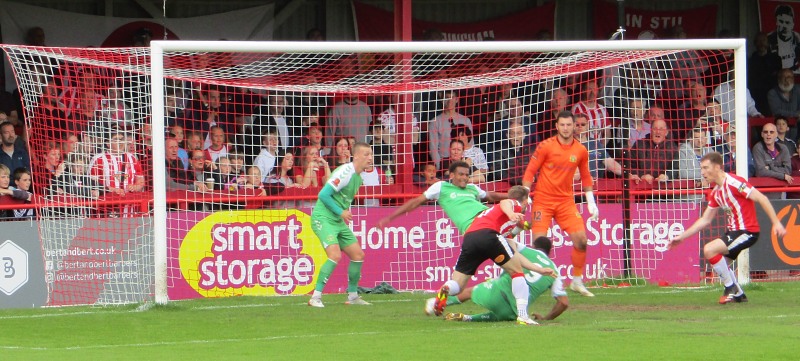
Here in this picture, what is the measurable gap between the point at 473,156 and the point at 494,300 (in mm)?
6000

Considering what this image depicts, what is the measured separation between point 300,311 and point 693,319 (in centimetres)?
425

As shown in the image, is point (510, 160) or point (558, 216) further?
point (510, 160)

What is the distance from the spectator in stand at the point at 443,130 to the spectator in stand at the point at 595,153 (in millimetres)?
1537

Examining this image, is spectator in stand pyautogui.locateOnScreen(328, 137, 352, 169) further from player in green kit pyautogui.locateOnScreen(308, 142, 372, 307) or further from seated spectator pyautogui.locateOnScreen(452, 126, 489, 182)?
player in green kit pyautogui.locateOnScreen(308, 142, 372, 307)

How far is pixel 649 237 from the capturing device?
18.6 metres

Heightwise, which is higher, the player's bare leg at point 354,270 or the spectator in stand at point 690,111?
the spectator in stand at point 690,111

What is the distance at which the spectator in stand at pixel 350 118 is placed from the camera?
19.5m

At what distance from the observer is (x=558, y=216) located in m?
16.0

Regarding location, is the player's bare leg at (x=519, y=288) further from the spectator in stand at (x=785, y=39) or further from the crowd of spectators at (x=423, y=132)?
the spectator in stand at (x=785, y=39)

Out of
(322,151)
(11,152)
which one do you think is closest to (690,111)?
(322,151)

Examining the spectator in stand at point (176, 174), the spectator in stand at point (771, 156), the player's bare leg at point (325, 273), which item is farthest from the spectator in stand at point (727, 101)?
the spectator in stand at point (176, 174)

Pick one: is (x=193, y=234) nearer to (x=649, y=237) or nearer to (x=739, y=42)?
(x=649, y=237)

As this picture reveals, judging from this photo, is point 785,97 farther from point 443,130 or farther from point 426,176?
point 426,176

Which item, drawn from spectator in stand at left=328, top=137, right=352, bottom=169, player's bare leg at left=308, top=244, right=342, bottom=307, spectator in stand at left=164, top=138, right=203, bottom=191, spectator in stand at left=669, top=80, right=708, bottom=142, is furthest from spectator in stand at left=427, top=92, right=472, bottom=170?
player's bare leg at left=308, top=244, right=342, bottom=307
